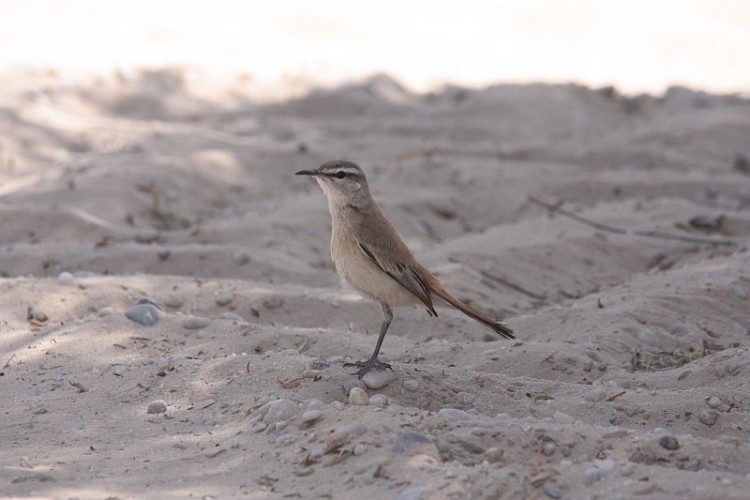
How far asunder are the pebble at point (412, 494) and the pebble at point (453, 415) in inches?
26.1

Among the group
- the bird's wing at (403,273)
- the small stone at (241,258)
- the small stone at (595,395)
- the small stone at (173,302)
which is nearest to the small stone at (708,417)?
the small stone at (595,395)

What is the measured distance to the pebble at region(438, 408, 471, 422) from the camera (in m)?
4.36

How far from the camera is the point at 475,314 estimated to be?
16.9 feet

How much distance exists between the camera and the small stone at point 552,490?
3654 millimetres

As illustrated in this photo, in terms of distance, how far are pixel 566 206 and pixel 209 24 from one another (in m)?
9.83

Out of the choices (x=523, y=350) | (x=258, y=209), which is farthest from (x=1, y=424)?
(x=258, y=209)

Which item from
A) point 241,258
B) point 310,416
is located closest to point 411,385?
point 310,416

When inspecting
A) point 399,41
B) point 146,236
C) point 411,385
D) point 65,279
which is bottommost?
point 146,236

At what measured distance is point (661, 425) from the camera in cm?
469

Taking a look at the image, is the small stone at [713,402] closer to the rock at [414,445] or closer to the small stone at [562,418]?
the small stone at [562,418]

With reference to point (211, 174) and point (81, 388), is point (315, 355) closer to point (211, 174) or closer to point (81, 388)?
point (81, 388)

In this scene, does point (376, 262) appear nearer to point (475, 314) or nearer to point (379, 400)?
point (475, 314)

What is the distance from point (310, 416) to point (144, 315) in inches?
72.6

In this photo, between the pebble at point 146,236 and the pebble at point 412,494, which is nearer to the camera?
the pebble at point 412,494
